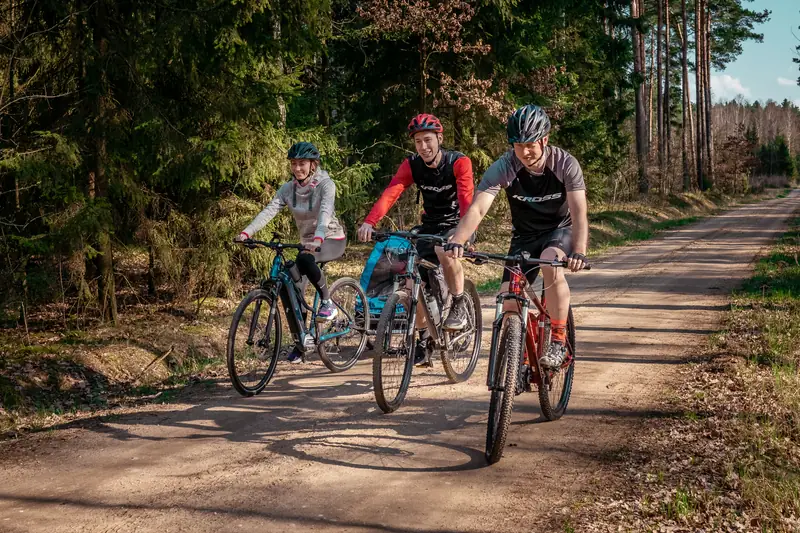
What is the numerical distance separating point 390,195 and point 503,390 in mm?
3092

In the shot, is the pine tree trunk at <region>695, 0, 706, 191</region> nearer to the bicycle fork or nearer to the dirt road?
the dirt road

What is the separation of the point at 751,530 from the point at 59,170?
9.37 m

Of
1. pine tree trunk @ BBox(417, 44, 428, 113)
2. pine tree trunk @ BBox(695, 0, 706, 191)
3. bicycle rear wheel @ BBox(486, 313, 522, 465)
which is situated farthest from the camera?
pine tree trunk @ BBox(695, 0, 706, 191)

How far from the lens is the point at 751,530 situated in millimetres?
4301

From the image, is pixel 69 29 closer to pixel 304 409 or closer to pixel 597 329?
pixel 304 409

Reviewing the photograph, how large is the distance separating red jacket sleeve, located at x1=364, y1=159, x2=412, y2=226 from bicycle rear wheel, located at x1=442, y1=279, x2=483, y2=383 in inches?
48.2

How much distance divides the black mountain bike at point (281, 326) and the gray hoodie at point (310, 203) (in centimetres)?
36

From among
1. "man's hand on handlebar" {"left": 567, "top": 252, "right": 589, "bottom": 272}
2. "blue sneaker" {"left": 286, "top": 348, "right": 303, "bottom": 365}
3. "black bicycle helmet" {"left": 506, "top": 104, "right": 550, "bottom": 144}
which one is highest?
"black bicycle helmet" {"left": 506, "top": 104, "right": 550, "bottom": 144}

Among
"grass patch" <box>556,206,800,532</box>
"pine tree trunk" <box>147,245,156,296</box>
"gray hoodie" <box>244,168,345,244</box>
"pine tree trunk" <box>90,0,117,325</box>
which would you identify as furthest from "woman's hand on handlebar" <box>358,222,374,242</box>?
"pine tree trunk" <box>147,245,156,296</box>

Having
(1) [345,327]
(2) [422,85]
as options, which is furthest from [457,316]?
(2) [422,85]

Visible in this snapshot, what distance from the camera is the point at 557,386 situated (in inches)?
261

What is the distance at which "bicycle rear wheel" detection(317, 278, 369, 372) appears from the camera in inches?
339

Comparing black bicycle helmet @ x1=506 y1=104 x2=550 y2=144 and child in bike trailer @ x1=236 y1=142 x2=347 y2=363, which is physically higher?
black bicycle helmet @ x1=506 y1=104 x2=550 y2=144

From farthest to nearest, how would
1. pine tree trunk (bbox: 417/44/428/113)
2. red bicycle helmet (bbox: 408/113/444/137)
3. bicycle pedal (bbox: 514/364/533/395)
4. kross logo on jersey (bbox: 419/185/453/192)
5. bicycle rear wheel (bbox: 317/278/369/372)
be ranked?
pine tree trunk (bbox: 417/44/428/113)
bicycle rear wheel (bbox: 317/278/369/372)
kross logo on jersey (bbox: 419/185/453/192)
red bicycle helmet (bbox: 408/113/444/137)
bicycle pedal (bbox: 514/364/533/395)
